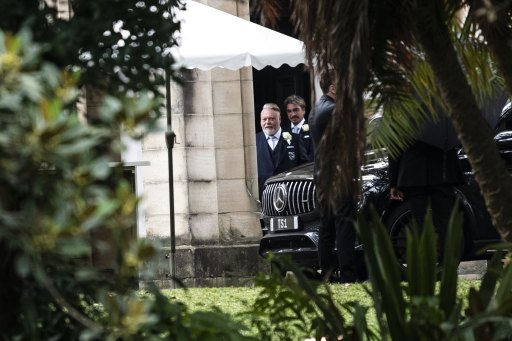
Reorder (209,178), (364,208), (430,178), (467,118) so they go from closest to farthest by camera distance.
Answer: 1. (467,118)
2. (430,178)
3. (364,208)
4. (209,178)

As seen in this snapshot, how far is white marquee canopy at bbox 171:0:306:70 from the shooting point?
1322 centimetres

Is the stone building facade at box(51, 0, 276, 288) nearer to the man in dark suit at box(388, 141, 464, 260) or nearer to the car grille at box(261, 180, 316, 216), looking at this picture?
the car grille at box(261, 180, 316, 216)

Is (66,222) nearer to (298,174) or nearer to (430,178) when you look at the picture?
(430,178)

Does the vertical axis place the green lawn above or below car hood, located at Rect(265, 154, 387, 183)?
below

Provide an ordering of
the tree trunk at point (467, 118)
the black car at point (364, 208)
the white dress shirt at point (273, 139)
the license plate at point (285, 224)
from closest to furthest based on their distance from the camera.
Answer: the tree trunk at point (467, 118)
the black car at point (364, 208)
the license plate at point (285, 224)
the white dress shirt at point (273, 139)

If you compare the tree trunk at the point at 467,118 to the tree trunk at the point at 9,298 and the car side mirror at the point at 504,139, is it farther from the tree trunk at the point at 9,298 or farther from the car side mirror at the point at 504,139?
the car side mirror at the point at 504,139

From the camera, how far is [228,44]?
529 inches

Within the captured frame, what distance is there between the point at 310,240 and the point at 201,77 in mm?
3387

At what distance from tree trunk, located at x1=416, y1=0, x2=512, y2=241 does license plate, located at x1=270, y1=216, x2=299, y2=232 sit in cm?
820

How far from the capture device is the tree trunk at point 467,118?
19.4 ft


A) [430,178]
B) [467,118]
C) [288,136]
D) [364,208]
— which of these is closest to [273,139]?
[288,136]

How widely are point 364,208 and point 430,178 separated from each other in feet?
5.25

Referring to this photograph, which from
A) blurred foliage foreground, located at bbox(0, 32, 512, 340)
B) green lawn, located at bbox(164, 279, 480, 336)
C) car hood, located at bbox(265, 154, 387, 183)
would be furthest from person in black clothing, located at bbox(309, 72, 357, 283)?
blurred foliage foreground, located at bbox(0, 32, 512, 340)

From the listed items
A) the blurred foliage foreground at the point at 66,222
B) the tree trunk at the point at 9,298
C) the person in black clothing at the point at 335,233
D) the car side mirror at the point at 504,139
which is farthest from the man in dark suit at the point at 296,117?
the tree trunk at the point at 9,298
